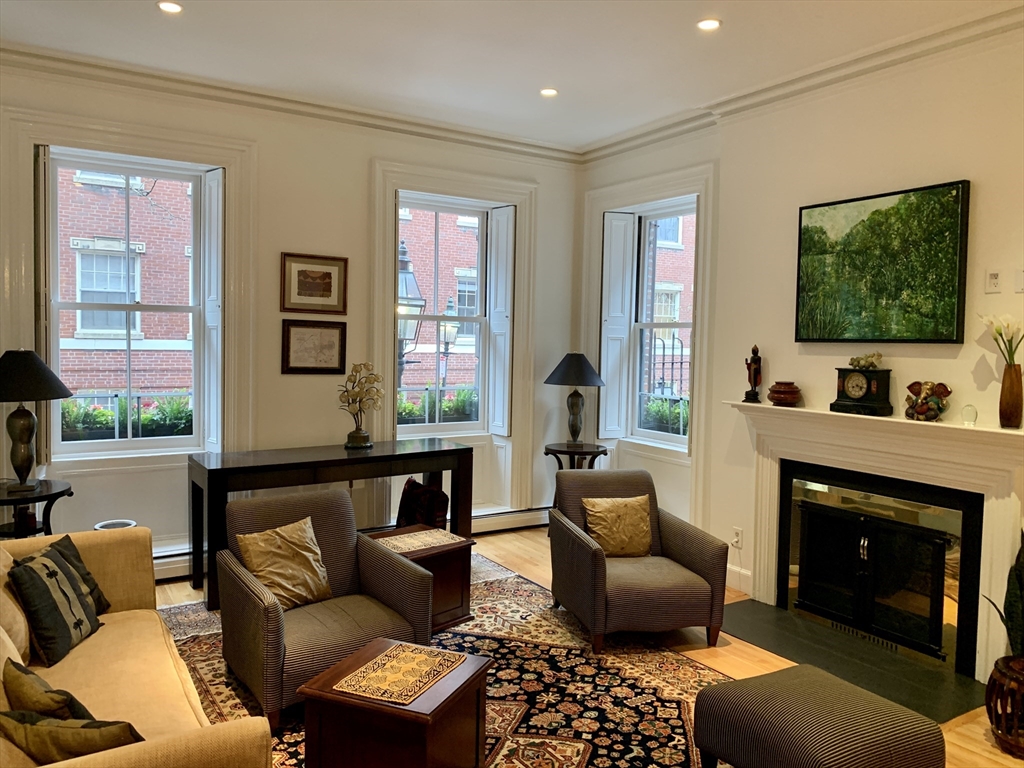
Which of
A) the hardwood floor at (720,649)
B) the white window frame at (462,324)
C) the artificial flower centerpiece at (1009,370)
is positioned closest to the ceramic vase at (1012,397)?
the artificial flower centerpiece at (1009,370)

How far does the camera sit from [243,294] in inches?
180

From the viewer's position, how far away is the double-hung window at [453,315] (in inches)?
216

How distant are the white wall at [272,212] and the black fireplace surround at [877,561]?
115 inches

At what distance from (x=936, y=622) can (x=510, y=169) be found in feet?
13.1

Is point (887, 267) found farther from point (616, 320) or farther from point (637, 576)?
point (616, 320)

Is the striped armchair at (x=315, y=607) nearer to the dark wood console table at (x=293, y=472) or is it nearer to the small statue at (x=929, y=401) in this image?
the dark wood console table at (x=293, y=472)

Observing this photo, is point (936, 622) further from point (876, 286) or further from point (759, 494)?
point (876, 286)

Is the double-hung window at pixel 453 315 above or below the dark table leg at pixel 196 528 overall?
above

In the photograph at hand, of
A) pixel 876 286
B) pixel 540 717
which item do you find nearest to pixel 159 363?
pixel 540 717

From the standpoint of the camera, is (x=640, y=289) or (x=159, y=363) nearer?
(x=159, y=363)

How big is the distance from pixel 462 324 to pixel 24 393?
3002mm

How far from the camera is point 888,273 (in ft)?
11.9

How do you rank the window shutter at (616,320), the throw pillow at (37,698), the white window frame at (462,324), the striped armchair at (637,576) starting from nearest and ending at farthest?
the throw pillow at (37,698), the striped armchair at (637,576), the white window frame at (462,324), the window shutter at (616,320)

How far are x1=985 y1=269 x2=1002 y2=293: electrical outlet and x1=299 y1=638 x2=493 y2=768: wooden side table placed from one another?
272 centimetres
